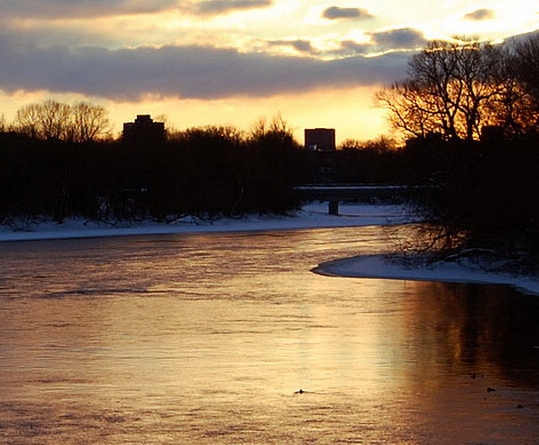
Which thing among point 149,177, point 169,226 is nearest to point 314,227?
point 169,226

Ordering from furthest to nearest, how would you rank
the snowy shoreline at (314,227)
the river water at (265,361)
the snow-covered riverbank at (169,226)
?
the snow-covered riverbank at (169,226) < the snowy shoreline at (314,227) < the river water at (265,361)

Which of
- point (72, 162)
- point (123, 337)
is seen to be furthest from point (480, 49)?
point (72, 162)

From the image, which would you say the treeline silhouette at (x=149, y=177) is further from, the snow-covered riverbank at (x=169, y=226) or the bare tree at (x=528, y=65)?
the bare tree at (x=528, y=65)

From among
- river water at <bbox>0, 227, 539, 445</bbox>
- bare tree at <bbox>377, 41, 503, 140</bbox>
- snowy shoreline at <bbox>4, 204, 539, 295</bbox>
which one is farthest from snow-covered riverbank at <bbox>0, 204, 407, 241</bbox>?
river water at <bbox>0, 227, 539, 445</bbox>

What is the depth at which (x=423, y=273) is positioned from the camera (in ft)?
124

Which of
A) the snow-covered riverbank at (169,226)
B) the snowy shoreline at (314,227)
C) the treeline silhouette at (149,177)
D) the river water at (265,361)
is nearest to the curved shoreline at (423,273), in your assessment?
the snowy shoreline at (314,227)

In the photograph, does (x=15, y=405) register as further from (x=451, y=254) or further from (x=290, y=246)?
(x=290, y=246)

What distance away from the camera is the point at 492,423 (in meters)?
12.7

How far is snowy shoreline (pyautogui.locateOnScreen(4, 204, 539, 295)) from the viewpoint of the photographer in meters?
36.2

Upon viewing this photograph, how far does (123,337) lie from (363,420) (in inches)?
352

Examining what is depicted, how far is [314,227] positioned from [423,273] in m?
50.1

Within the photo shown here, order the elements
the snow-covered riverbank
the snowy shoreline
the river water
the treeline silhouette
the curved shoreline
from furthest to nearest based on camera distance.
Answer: the treeline silhouette
the snow-covered riverbank
the snowy shoreline
the curved shoreline
the river water

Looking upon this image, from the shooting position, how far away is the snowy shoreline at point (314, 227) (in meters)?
36.2

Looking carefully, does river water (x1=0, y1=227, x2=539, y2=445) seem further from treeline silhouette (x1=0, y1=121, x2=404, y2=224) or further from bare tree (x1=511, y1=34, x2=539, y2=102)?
treeline silhouette (x1=0, y1=121, x2=404, y2=224)
